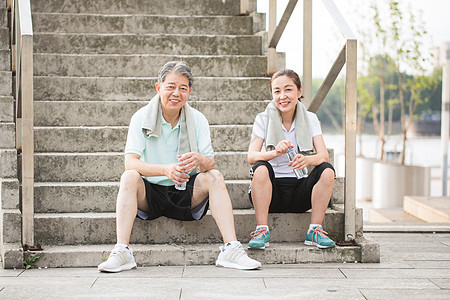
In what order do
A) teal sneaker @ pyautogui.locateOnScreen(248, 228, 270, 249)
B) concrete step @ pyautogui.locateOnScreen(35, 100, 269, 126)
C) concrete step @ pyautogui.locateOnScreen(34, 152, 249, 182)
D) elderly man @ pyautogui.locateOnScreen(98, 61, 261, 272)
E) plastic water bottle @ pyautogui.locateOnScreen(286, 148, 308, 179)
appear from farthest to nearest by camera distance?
1. concrete step @ pyautogui.locateOnScreen(35, 100, 269, 126)
2. concrete step @ pyautogui.locateOnScreen(34, 152, 249, 182)
3. plastic water bottle @ pyautogui.locateOnScreen(286, 148, 308, 179)
4. teal sneaker @ pyautogui.locateOnScreen(248, 228, 270, 249)
5. elderly man @ pyautogui.locateOnScreen(98, 61, 261, 272)

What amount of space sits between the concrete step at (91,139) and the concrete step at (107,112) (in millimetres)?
203

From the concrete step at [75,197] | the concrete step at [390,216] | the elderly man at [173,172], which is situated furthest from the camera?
the concrete step at [390,216]

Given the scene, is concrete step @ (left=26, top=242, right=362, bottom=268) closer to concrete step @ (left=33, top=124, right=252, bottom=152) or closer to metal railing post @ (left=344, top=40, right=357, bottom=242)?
metal railing post @ (left=344, top=40, right=357, bottom=242)

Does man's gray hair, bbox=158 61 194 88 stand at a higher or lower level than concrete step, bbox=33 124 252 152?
higher

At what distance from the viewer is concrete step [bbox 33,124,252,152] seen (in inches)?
163

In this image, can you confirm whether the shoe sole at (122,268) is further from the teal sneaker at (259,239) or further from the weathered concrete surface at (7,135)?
the weathered concrete surface at (7,135)

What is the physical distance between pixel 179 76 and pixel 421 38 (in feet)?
22.8

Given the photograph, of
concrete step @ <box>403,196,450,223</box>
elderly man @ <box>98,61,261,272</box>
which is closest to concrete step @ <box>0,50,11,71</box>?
elderly man @ <box>98,61,261,272</box>

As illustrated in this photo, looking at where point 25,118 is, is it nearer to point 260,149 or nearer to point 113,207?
point 113,207

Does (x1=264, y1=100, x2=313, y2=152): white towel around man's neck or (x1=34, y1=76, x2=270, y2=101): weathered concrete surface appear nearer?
(x1=264, y1=100, x2=313, y2=152): white towel around man's neck

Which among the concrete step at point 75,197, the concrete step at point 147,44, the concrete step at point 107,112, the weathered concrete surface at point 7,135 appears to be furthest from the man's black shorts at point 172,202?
the concrete step at point 147,44

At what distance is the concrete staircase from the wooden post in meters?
0.48

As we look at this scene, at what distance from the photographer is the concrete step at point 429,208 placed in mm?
5906

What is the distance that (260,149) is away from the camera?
3.62m
